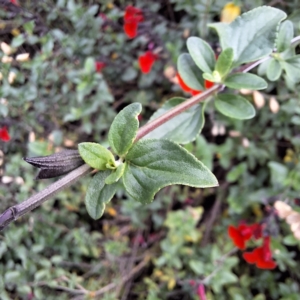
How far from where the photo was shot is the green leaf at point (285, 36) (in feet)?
2.58

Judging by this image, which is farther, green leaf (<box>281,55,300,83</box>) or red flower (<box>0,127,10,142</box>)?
red flower (<box>0,127,10,142</box>)

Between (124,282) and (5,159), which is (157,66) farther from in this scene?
(124,282)

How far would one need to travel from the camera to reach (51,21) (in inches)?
53.4

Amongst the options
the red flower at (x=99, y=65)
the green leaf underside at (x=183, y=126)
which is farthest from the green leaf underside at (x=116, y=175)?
the red flower at (x=99, y=65)

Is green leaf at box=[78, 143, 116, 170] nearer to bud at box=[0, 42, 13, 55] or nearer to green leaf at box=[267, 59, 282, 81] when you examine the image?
green leaf at box=[267, 59, 282, 81]

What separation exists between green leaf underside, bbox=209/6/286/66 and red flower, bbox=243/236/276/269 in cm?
69

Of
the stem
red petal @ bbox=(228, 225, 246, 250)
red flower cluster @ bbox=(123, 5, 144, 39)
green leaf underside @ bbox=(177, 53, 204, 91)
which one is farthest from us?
red flower cluster @ bbox=(123, 5, 144, 39)

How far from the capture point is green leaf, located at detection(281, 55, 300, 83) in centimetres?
77

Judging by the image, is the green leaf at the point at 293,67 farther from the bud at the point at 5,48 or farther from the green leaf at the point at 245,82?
the bud at the point at 5,48

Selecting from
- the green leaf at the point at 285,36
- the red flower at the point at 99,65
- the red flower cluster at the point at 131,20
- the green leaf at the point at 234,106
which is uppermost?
the green leaf at the point at 285,36

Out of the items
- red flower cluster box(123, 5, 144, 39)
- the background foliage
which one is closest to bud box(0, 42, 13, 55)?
the background foliage

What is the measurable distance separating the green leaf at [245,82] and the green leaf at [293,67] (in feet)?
0.34

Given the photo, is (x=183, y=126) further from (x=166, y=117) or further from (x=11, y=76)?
(x=11, y=76)

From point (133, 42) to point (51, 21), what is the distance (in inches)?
13.2
